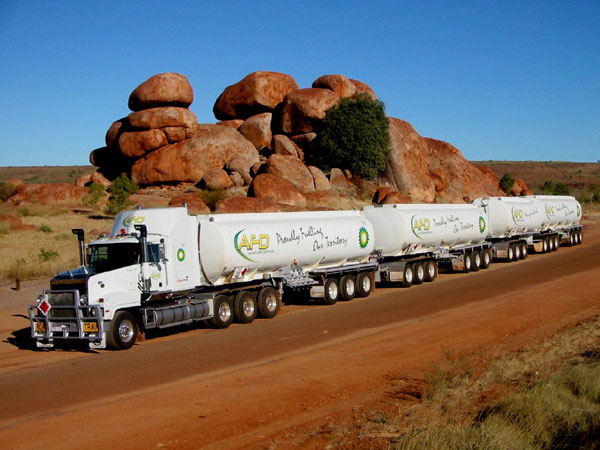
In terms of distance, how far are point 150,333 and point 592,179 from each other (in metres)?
139

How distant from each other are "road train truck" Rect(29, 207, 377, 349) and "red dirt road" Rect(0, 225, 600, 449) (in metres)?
0.64

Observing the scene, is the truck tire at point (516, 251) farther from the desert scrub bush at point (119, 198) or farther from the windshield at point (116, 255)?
the windshield at point (116, 255)

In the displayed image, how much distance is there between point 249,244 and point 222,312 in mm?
2180

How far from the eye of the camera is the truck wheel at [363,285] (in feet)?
88.1

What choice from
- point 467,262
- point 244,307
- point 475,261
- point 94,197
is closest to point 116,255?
point 244,307

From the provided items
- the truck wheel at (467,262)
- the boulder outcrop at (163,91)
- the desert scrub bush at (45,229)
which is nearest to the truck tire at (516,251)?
the truck wheel at (467,262)

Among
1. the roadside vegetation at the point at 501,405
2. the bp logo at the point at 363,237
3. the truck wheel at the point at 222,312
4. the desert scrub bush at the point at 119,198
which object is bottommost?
the roadside vegetation at the point at 501,405

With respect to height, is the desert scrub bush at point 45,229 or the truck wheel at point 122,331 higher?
the desert scrub bush at point 45,229

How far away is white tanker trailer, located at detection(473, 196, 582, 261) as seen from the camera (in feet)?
127

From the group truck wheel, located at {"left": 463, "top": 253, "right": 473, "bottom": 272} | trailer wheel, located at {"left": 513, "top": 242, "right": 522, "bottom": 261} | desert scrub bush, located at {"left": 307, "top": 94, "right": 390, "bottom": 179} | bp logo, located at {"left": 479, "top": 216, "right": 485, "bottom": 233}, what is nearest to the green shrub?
truck wheel, located at {"left": 463, "top": 253, "right": 473, "bottom": 272}

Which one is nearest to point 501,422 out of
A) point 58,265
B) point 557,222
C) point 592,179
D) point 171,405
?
point 171,405

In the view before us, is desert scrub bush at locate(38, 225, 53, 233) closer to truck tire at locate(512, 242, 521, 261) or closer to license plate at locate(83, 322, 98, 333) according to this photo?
license plate at locate(83, 322, 98, 333)

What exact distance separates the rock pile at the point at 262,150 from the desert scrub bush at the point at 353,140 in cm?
107

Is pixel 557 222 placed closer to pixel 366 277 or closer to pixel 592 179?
pixel 366 277
